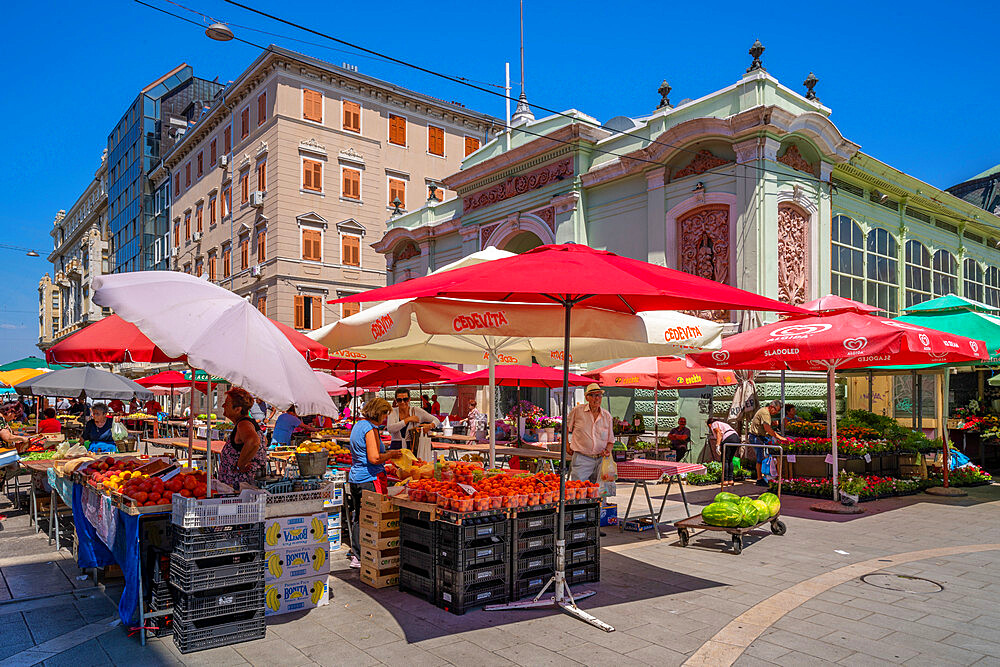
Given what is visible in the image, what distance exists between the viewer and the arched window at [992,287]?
89.0ft

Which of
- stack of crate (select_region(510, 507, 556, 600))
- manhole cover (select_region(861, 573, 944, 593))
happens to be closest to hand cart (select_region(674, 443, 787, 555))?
manhole cover (select_region(861, 573, 944, 593))

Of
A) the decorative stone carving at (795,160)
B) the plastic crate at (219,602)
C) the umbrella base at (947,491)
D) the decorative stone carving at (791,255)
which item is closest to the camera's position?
the plastic crate at (219,602)

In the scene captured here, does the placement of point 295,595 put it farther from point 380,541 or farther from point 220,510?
point 220,510

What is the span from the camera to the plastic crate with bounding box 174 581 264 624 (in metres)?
5.11

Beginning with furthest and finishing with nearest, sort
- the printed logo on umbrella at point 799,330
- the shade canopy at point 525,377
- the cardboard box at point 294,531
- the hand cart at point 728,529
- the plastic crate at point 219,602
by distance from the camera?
the shade canopy at point 525,377
the printed logo on umbrella at point 799,330
the hand cart at point 728,529
the cardboard box at point 294,531
the plastic crate at point 219,602

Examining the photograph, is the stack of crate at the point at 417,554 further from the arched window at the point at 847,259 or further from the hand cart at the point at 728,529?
the arched window at the point at 847,259

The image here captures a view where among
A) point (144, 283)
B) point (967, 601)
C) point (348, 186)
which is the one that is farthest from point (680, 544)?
point (348, 186)

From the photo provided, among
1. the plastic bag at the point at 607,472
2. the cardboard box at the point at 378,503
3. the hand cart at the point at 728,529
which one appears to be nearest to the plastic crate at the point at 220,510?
the cardboard box at the point at 378,503

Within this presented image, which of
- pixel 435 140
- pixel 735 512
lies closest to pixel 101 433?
pixel 735 512

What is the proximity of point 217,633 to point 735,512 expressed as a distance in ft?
20.0

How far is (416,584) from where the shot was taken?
21.0ft

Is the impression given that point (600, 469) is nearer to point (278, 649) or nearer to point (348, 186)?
point (278, 649)

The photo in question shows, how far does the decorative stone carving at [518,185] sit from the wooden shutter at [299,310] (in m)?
12.9

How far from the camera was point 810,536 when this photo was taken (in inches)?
366
